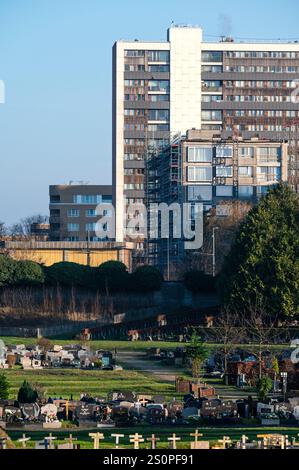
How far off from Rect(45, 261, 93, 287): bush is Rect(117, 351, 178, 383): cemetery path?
19.1 m

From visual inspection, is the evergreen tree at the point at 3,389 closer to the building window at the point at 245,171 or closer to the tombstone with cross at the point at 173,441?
the tombstone with cross at the point at 173,441

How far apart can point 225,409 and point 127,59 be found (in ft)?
291

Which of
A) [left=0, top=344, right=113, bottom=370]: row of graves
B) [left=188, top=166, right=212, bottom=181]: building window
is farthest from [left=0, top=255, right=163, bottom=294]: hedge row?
[left=188, top=166, right=212, bottom=181]: building window

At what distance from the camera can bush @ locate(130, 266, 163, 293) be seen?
80.0 metres

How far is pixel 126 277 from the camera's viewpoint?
265 feet

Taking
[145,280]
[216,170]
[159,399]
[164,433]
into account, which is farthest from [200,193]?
[164,433]

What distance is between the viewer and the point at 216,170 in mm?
106250

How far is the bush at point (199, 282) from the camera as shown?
79125 millimetres

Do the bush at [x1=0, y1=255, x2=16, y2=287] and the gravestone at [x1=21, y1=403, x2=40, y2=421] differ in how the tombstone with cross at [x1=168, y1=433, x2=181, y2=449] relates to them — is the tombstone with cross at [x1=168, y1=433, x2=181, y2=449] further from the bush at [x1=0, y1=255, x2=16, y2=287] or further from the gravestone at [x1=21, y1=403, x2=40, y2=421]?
the bush at [x1=0, y1=255, x2=16, y2=287]

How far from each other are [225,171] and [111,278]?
28.8m

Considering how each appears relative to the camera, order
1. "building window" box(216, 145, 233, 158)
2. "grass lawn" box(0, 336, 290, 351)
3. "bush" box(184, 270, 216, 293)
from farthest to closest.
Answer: "building window" box(216, 145, 233, 158) < "bush" box(184, 270, 216, 293) < "grass lawn" box(0, 336, 290, 351)

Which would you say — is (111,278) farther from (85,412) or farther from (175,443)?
(175,443)

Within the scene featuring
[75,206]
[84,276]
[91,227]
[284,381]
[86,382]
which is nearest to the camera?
[284,381]
